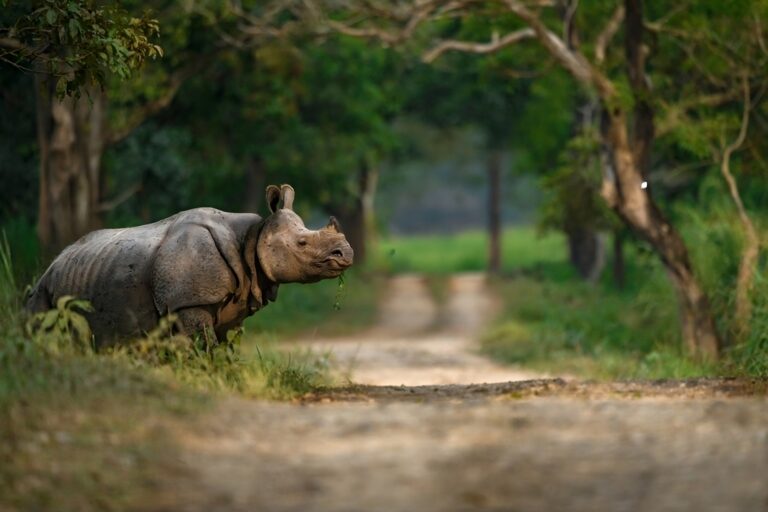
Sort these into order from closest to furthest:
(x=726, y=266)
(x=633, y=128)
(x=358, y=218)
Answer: (x=726, y=266) < (x=633, y=128) < (x=358, y=218)

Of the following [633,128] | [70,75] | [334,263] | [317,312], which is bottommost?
[317,312]

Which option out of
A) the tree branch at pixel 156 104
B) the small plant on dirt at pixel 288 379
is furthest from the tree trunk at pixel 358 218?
the small plant on dirt at pixel 288 379

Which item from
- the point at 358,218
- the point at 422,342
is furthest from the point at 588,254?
the point at 422,342

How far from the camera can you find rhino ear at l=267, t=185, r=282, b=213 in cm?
1192

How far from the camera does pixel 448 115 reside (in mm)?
39594

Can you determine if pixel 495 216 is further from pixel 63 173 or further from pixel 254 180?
pixel 63 173

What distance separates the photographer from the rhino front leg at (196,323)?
442 inches

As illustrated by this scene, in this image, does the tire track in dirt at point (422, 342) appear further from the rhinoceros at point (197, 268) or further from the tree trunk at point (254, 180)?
the tree trunk at point (254, 180)

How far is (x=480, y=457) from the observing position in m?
7.36

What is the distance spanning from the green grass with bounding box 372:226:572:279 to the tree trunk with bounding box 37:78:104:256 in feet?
50.8

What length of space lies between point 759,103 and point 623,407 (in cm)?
1328

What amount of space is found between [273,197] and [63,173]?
945cm

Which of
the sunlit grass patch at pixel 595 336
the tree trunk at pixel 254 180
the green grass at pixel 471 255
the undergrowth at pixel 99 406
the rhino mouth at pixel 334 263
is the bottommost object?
the green grass at pixel 471 255

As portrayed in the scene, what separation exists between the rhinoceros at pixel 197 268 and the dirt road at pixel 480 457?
1.63 m
